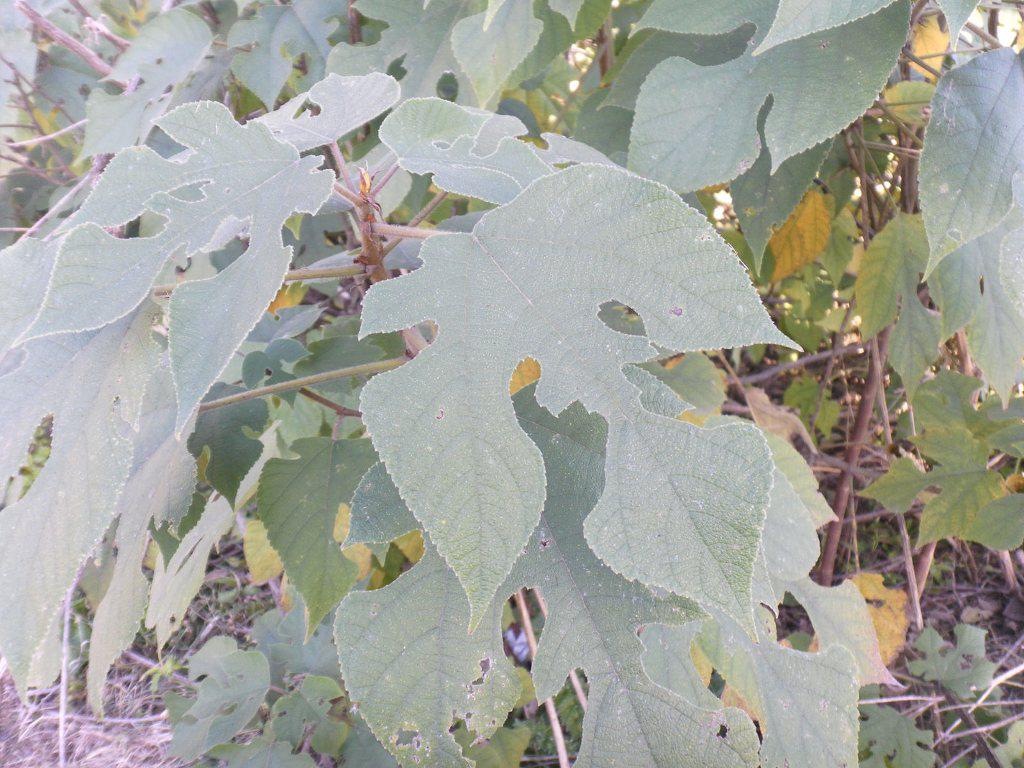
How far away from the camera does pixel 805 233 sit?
167 centimetres

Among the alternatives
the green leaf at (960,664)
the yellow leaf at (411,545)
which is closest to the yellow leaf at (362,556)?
the yellow leaf at (411,545)

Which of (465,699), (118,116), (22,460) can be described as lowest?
(465,699)

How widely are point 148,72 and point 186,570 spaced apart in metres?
0.78

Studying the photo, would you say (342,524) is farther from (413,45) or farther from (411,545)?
(413,45)

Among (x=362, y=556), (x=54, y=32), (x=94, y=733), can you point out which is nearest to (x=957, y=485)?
(x=362, y=556)

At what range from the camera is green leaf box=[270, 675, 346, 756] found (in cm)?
112

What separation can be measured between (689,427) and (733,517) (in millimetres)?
64

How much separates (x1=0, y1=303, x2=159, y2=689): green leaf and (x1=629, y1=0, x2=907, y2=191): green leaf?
0.59 meters

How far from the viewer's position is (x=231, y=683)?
4.05ft

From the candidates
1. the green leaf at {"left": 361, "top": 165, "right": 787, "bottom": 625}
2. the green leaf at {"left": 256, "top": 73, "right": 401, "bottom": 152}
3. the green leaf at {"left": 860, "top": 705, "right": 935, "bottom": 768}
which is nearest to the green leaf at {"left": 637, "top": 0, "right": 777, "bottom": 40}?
the green leaf at {"left": 256, "top": 73, "right": 401, "bottom": 152}

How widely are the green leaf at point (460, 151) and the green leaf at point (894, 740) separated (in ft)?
4.63

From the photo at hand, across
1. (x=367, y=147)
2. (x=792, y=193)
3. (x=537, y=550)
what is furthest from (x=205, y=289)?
(x=792, y=193)

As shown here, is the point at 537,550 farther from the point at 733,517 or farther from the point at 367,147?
the point at 367,147

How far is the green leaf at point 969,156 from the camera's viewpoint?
0.82 meters
